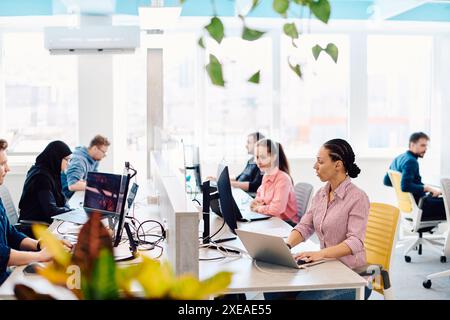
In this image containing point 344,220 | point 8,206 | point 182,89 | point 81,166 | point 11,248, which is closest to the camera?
point 344,220

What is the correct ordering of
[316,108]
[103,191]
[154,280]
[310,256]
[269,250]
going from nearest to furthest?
[154,280] < [269,250] < [310,256] < [103,191] < [316,108]

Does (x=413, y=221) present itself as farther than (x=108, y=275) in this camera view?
Yes

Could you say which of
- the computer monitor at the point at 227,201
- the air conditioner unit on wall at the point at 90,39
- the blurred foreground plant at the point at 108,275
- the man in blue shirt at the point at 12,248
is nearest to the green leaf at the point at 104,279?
the blurred foreground plant at the point at 108,275

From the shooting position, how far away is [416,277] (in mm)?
4938

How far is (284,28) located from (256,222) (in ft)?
10.2

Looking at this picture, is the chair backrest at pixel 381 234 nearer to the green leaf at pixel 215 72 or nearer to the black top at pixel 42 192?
the black top at pixel 42 192

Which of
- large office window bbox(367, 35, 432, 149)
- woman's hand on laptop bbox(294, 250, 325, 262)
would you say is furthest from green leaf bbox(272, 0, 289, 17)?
large office window bbox(367, 35, 432, 149)

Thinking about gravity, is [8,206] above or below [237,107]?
below

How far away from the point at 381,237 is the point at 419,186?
98.0 inches

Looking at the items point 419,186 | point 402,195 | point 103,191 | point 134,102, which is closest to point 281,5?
point 103,191

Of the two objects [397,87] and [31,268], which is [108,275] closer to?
[31,268]

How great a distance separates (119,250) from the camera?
2977mm

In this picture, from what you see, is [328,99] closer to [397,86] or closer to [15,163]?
[397,86]

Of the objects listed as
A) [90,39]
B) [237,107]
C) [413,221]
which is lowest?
[413,221]
